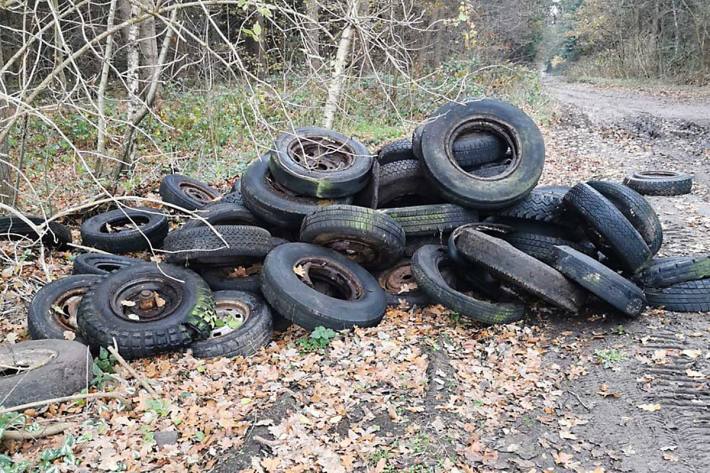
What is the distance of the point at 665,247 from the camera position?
7051mm

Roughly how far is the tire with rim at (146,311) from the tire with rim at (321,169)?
1.67 meters

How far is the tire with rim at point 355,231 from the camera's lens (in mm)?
5953

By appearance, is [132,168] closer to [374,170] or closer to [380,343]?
[374,170]

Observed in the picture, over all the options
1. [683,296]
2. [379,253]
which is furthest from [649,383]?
[379,253]

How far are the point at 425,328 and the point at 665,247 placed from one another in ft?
11.9

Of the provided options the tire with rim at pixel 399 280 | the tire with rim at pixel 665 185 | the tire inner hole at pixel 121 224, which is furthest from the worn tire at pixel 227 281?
the tire with rim at pixel 665 185

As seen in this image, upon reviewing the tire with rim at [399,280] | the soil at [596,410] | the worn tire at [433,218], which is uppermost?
the worn tire at [433,218]

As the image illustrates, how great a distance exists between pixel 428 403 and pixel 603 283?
89.6 inches

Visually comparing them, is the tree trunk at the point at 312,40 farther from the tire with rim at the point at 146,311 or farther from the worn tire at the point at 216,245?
the tire with rim at the point at 146,311

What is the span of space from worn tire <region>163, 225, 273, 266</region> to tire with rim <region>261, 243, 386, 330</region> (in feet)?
1.12

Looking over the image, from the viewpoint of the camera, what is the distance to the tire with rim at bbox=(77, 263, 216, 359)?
5.19m

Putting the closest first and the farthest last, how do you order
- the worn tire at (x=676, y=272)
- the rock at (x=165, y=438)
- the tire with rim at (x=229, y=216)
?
the rock at (x=165, y=438), the worn tire at (x=676, y=272), the tire with rim at (x=229, y=216)

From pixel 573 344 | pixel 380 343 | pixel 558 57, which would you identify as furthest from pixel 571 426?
pixel 558 57

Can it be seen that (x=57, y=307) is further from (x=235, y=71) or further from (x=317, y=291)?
(x=235, y=71)
